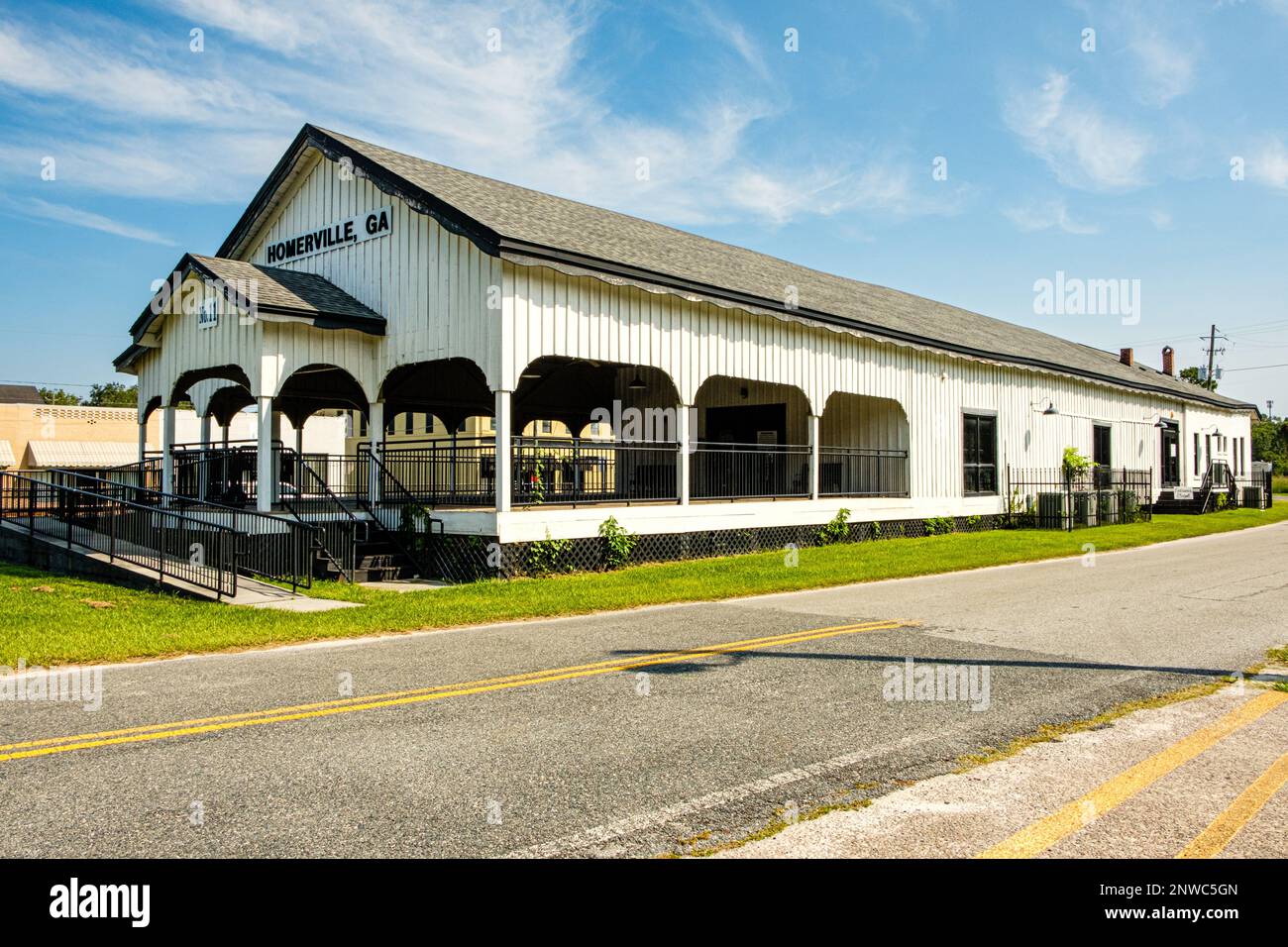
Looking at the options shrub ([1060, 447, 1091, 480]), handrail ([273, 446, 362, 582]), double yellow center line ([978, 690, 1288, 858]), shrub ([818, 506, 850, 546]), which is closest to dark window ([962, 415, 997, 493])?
shrub ([1060, 447, 1091, 480])

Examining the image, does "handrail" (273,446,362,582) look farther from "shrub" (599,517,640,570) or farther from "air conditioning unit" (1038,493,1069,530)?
"air conditioning unit" (1038,493,1069,530)

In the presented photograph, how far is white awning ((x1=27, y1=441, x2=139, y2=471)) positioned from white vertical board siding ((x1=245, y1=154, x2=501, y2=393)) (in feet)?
93.2

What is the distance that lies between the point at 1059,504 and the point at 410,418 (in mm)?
21183

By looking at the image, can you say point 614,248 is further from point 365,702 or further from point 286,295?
point 365,702

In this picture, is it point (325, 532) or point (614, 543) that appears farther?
point (614, 543)

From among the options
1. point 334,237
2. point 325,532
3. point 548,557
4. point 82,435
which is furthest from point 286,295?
point 82,435

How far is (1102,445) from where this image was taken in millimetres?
31812

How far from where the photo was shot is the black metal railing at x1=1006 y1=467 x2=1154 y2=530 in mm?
26156

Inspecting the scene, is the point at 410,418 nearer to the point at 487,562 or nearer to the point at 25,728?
the point at 487,562

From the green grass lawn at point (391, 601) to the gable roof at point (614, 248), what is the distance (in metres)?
5.26

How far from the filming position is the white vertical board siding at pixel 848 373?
15.7 meters

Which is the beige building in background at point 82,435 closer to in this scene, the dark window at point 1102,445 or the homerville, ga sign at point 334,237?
the homerville, ga sign at point 334,237

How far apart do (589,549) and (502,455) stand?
2.33 m

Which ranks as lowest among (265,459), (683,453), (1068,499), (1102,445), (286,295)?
(1068,499)
